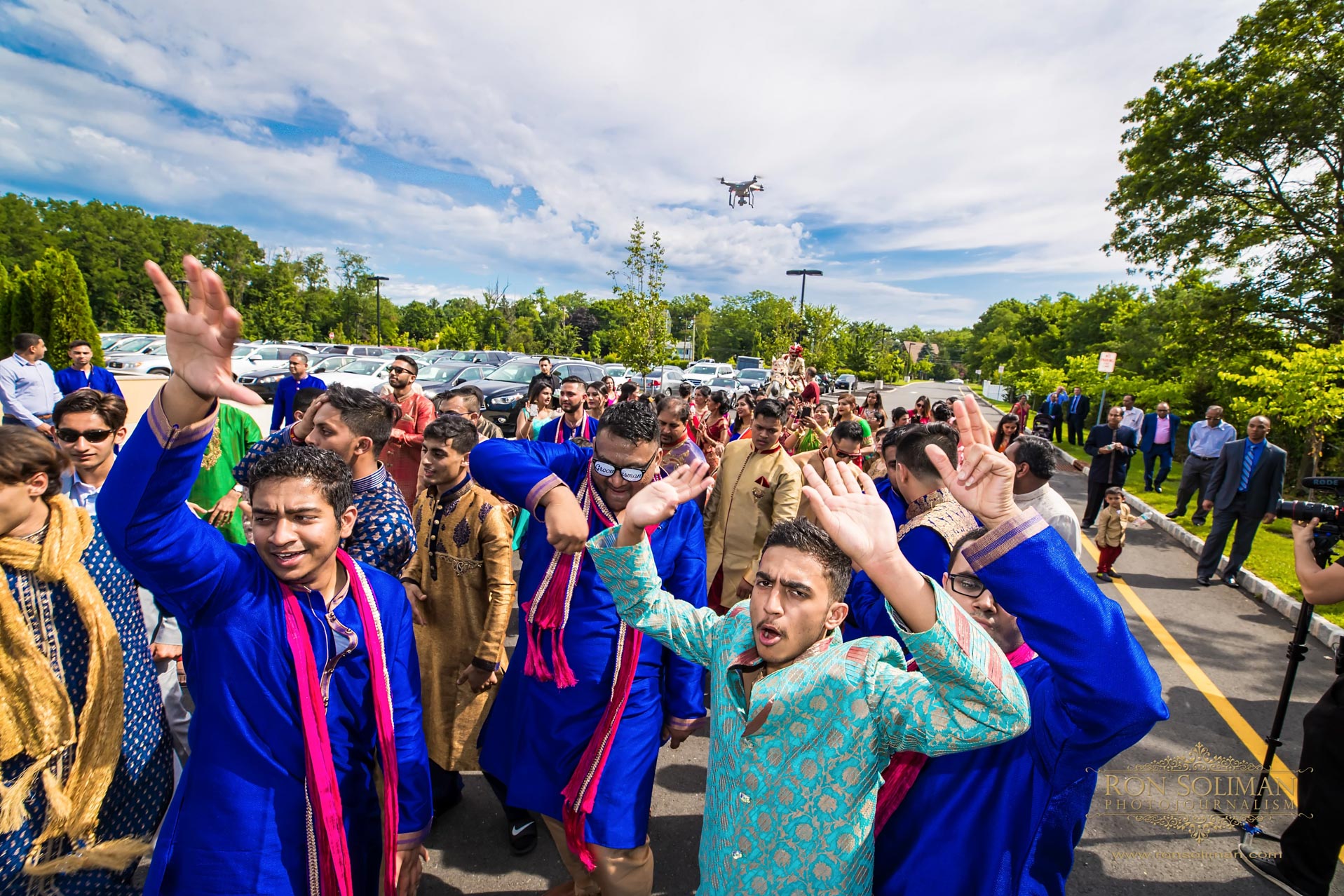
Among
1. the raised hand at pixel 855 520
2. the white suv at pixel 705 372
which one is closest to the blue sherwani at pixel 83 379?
the raised hand at pixel 855 520

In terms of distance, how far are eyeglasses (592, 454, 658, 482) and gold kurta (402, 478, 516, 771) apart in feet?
2.97

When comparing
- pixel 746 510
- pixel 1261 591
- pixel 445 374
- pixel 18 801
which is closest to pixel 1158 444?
pixel 1261 591

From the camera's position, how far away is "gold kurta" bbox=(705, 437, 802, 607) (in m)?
4.95

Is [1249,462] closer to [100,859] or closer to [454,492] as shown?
[454,492]

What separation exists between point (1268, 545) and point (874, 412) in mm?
5604

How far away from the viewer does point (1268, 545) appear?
9289 mm

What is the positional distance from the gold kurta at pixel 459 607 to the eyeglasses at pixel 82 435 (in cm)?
138

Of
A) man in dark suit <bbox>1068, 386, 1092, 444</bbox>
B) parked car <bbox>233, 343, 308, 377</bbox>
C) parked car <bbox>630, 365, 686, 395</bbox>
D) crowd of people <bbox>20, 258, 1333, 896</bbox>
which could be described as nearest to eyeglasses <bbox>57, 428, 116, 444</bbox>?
crowd of people <bbox>20, 258, 1333, 896</bbox>

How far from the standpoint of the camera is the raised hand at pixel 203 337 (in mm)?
1445

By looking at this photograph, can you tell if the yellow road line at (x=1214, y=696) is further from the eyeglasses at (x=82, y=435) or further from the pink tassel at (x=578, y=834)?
the eyeglasses at (x=82, y=435)

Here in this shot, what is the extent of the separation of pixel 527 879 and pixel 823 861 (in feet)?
6.44

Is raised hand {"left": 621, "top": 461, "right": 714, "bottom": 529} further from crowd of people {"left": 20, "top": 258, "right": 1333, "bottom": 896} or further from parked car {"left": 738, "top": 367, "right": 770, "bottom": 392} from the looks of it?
parked car {"left": 738, "top": 367, "right": 770, "bottom": 392}

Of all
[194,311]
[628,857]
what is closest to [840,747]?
[628,857]

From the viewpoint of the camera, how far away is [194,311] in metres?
1.46
